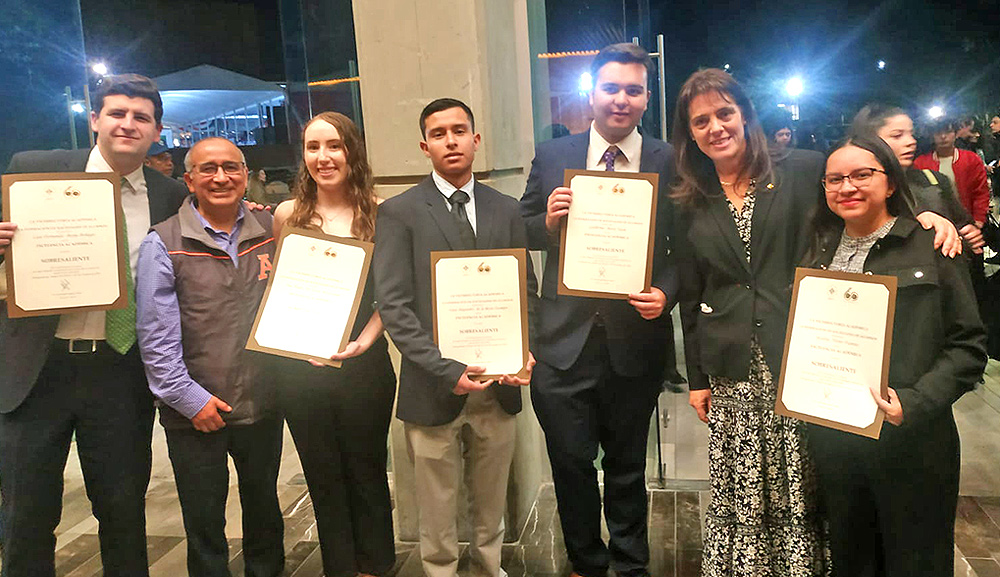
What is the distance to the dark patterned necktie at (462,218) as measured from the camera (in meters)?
2.30

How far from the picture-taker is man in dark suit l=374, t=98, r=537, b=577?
2.24 meters

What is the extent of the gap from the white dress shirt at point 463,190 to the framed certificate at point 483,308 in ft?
0.65

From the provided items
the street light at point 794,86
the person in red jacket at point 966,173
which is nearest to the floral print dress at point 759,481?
the person in red jacket at point 966,173

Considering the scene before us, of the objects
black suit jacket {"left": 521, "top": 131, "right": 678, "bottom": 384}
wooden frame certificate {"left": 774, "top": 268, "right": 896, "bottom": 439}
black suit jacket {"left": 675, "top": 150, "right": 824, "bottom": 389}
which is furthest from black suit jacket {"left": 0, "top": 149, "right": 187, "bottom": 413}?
wooden frame certificate {"left": 774, "top": 268, "right": 896, "bottom": 439}

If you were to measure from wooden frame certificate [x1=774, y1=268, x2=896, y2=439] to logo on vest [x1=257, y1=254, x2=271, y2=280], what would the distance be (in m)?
1.67

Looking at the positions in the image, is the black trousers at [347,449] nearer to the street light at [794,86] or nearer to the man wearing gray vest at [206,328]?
the man wearing gray vest at [206,328]

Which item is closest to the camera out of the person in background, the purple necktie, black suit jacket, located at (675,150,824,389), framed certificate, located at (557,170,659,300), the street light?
black suit jacket, located at (675,150,824,389)

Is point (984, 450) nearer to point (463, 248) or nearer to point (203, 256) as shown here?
point (463, 248)

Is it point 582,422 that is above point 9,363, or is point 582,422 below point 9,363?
below

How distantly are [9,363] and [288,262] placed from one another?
0.94 meters

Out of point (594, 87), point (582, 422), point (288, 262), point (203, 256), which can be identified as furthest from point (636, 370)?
point (203, 256)

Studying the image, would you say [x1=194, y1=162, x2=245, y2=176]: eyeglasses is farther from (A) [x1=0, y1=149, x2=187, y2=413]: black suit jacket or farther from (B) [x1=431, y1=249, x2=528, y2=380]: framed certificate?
(B) [x1=431, y1=249, x2=528, y2=380]: framed certificate

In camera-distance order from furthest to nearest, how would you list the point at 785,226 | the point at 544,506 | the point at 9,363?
1. the point at 544,506
2. the point at 9,363
3. the point at 785,226

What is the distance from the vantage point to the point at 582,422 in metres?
2.48
